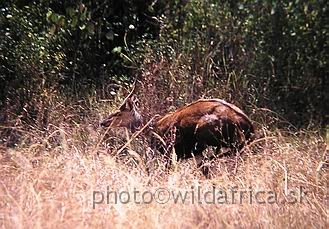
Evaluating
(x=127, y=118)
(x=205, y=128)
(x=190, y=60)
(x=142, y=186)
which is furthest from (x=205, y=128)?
(x=190, y=60)

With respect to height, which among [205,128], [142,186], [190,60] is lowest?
[142,186]

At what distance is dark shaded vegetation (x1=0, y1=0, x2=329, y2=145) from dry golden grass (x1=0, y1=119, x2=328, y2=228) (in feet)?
5.16

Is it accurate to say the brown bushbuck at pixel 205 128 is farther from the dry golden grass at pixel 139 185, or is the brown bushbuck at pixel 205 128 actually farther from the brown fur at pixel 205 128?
the dry golden grass at pixel 139 185

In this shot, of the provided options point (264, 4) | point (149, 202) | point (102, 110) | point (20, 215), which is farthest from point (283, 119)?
point (20, 215)

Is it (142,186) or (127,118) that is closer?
(142,186)

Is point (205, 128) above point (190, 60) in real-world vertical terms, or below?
below

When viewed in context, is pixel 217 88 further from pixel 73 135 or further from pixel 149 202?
pixel 149 202

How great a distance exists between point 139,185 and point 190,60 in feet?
13.0

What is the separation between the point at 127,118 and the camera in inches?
327

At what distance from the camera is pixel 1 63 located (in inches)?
409

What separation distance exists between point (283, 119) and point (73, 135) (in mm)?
3006

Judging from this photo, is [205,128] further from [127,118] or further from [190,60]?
[190,60]

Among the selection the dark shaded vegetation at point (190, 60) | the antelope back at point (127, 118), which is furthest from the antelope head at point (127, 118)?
the dark shaded vegetation at point (190, 60)

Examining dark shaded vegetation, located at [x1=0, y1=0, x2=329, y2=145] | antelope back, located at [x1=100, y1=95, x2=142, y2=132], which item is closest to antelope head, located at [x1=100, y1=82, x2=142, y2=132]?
antelope back, located at [x1=100, y1=95, x2=142, y2=132]
